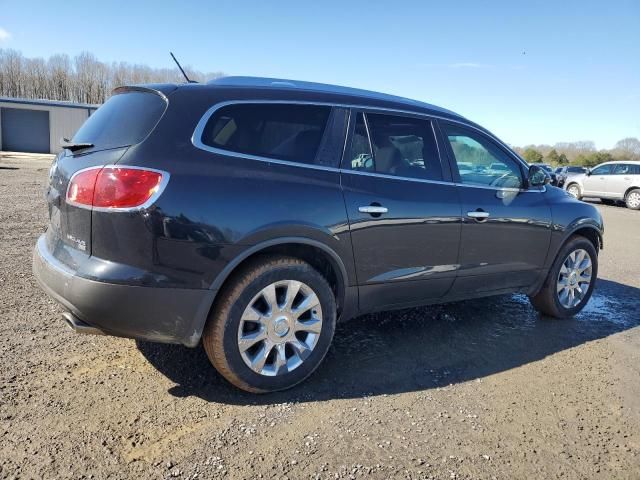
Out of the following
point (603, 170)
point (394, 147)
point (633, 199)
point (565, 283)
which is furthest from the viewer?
point (603, 170)

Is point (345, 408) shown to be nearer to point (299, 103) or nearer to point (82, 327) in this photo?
point (82, 327)

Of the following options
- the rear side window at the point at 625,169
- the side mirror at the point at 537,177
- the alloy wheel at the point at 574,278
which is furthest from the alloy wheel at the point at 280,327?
the rear side window at the point at 625,169

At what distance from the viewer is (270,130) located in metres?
3.19

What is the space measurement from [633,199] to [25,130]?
3978 centimetres

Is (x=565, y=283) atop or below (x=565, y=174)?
atop

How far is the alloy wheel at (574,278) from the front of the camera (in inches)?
196

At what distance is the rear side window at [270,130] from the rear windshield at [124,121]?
0.32 metres

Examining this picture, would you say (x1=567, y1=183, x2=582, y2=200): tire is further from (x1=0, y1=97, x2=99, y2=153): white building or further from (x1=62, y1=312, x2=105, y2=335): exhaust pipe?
(x1=0, y1=97, x2=99, y2=153): white building

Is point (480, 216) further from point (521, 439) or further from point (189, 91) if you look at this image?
point (189, 91)

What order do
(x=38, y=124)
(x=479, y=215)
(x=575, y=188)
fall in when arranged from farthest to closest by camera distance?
(x=38, y=124), (x=575, y=188), (x=479, y=215)

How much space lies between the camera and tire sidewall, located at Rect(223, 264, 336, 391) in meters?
2.97

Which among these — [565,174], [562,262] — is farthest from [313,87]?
[565,174]

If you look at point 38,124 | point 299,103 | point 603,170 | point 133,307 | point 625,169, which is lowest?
point 38,124

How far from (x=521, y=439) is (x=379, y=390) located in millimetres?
869
